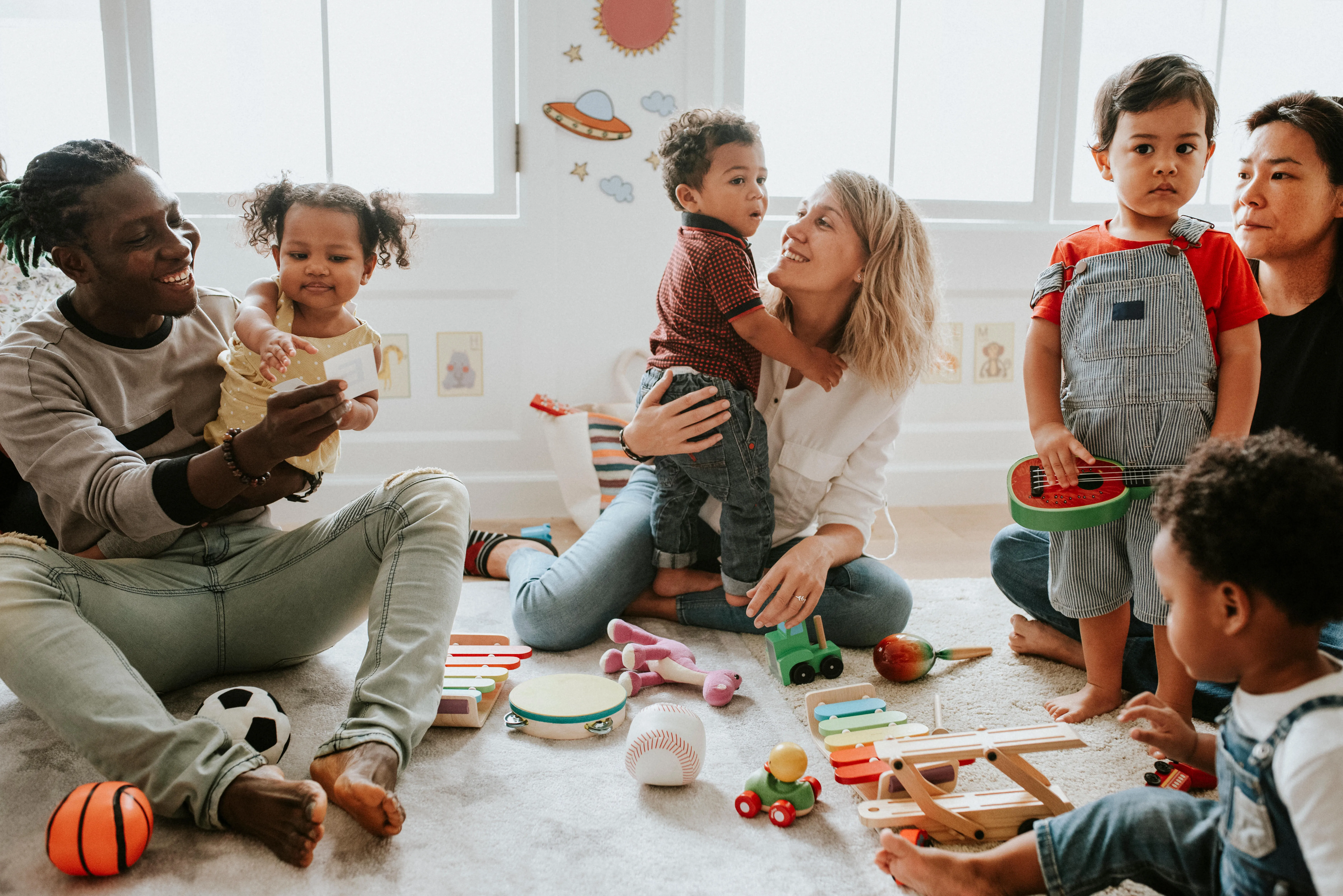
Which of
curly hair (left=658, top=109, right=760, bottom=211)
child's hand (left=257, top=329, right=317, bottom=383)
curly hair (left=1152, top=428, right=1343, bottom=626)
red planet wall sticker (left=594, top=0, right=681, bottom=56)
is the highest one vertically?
red planet wall sticker (left=594, top=0, right=681, bottom=56)

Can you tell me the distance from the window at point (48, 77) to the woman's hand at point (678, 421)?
6.14ft

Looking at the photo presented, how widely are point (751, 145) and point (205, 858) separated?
4.61 feet

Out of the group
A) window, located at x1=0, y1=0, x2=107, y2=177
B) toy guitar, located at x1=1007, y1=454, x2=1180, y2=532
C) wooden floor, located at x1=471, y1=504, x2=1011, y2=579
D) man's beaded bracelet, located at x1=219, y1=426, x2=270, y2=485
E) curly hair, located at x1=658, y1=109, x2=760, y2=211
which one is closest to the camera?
man's beaded bracelet, located at x1=219, y1=426, x2=270, y2=485

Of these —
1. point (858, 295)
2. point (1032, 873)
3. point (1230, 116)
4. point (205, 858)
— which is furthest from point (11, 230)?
point (1230, 116)

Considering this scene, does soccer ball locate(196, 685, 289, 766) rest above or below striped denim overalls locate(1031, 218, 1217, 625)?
below

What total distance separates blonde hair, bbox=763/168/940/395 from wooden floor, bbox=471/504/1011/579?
732 mm

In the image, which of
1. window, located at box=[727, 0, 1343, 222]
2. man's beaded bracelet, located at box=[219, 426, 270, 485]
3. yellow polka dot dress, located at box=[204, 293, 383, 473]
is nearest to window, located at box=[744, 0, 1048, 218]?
window, located at box=[727, 0, 1343, 222]

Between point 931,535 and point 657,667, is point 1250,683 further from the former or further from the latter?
point 931,535

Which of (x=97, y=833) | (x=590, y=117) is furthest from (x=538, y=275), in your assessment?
(x=97, y=833)

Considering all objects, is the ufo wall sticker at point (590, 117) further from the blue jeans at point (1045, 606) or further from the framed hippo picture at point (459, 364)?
the blue jeans at point (1045, 606)

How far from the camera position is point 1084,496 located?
1454 mm

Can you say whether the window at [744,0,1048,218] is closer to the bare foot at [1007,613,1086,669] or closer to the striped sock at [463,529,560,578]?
the striped sock at [463,529,560,578]

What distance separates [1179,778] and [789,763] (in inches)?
21.0

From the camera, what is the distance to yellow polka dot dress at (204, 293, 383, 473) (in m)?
1.54
